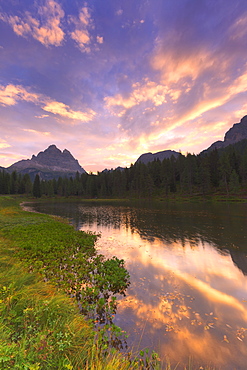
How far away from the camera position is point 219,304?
8461 millimetres

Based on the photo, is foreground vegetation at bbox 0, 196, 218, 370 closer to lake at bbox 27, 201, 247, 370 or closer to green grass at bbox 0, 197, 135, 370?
green grass at bbox 0, 197, 135, 370

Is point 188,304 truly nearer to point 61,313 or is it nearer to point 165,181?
point 61,313

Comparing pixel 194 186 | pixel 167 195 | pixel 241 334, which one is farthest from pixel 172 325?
pixel 194 186

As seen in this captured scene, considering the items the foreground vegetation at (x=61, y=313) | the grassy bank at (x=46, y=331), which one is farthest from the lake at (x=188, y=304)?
the grassy bank at (x=46, y=331)

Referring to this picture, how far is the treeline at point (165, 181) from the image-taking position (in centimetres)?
9519

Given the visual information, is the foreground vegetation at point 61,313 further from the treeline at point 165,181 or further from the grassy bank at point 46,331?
the treeline at point 165,181

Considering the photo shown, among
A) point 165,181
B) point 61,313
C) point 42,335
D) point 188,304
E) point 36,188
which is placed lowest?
point 188,304

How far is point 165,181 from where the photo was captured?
11088cm

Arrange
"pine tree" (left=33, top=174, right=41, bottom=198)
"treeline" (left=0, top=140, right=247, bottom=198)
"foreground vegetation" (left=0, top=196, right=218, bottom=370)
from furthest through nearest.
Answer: "pine tree" (left=33, top=174, right=41, bottom=198) < "treeline" (left=0, top=140, right=247, bottom=198) < "foreground vegetation" (left=0, top=196, right=218, bottom=370)

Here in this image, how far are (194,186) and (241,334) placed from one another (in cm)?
11538

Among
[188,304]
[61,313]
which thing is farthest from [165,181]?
[61,313]

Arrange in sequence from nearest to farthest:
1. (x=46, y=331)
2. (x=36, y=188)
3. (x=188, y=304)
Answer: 1. (x=46, y=331)
2. (x=188, y=304)
3. (x=36, y=188)

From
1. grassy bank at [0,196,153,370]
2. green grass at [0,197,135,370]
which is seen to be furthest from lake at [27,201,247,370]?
green grass at [0,197,135,370]

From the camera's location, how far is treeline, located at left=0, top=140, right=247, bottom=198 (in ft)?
312
